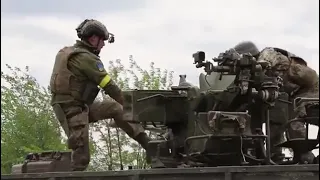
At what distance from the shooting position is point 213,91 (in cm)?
698

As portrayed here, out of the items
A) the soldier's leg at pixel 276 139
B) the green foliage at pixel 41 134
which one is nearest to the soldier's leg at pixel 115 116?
the soldier's leg at pixel 276 139

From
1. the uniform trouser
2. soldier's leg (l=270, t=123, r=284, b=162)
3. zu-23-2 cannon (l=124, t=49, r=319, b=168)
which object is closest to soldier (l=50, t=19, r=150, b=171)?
the uniform trouser

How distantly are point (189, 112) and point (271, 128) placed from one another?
0.84 metres

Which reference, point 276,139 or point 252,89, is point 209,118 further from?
point 276,139

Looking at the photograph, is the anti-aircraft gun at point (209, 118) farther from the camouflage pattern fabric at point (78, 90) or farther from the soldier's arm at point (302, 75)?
the soldier's arm at point (302, 75)

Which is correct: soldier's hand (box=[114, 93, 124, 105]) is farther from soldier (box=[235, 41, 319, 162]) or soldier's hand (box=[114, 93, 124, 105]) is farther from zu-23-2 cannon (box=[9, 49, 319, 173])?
soldier (box=[235, 41, 319, 162])

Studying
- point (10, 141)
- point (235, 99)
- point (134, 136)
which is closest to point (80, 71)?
point (134, 136)

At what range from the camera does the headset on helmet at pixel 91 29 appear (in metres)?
8.06

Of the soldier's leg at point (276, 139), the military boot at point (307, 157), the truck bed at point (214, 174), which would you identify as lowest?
the truck bed at point (214, 174)

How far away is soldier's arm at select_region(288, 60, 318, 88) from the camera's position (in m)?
7.52

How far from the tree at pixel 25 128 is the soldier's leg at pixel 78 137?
10.3 meters

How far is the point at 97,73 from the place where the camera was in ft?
25.3

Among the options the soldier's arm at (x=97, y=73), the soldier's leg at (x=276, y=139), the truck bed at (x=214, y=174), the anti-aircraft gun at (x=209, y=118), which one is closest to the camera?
the truck bed at (x=214, y=174)

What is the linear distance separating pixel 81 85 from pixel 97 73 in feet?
1.04
